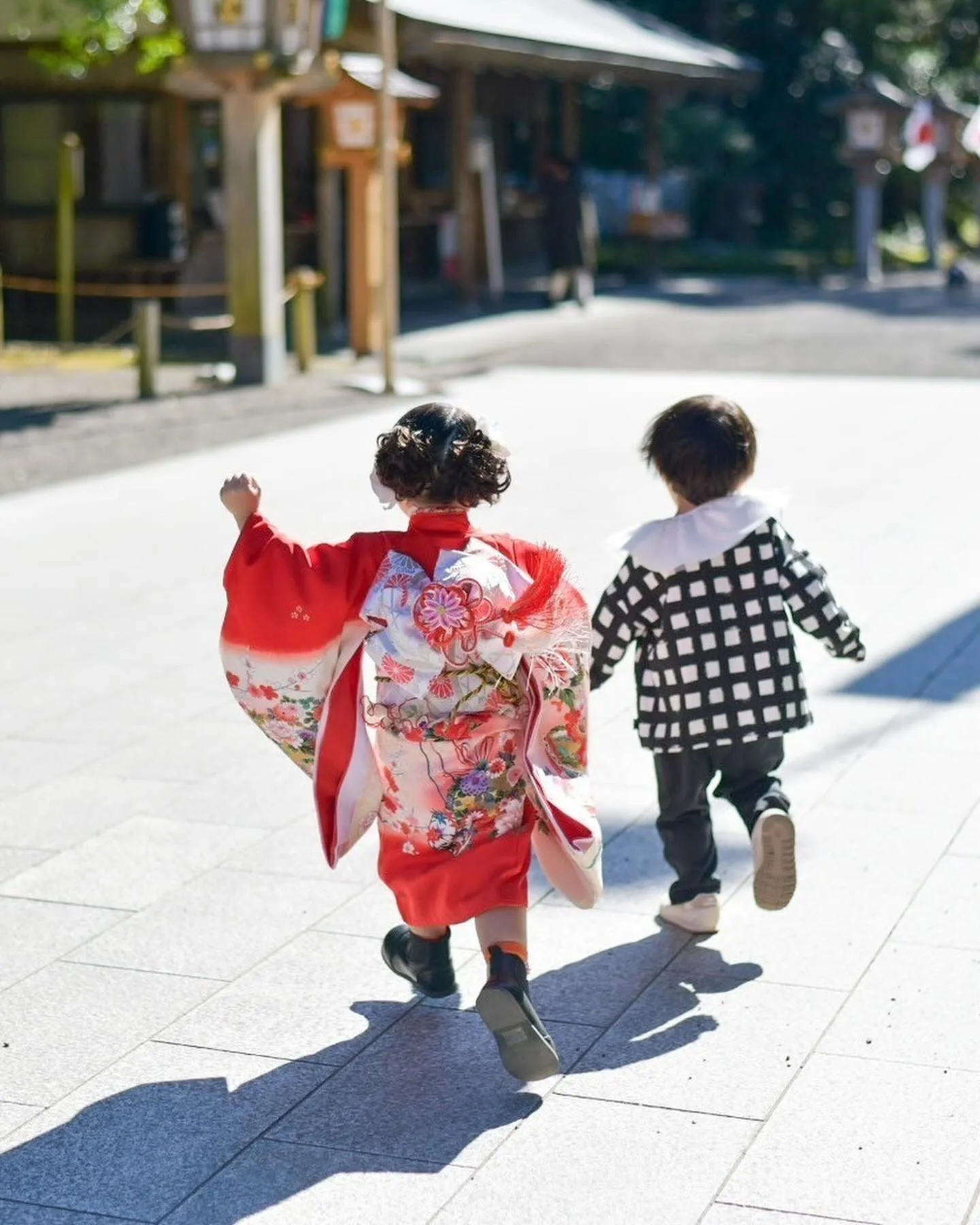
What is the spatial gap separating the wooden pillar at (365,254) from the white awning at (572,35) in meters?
2.20

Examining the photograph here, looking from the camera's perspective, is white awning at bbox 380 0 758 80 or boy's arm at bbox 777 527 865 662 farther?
white awning at bbox 380 0 758 80

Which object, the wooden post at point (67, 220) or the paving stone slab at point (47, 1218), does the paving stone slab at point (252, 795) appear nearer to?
the paving stone slab at point (47, 1218)

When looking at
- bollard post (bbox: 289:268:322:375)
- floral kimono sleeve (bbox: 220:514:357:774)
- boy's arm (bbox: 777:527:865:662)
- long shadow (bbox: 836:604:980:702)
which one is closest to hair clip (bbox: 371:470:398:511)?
floral kimono sleeve (bbox: 220:514:357:774)

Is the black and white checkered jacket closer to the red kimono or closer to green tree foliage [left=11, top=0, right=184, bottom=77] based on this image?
the red kimono

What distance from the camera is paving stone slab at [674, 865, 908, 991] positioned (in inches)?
165

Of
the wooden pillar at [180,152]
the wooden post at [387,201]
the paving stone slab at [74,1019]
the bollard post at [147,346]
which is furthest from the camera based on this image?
the wooden pillar at [180,152]

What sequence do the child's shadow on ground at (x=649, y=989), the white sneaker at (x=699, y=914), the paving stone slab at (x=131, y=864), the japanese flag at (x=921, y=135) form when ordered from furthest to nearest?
1. the japanese flag at (x=921, y=135)
2. the paving stone slab at (x=131, y=864)
3. the white sneaker at (x=699, y=914)
4. the child's shadow on ground at (x=649, y=989)

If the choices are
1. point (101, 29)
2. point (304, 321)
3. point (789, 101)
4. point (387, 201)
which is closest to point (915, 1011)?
point (387, 201)

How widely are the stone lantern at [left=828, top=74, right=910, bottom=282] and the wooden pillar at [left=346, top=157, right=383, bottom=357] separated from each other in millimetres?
11020

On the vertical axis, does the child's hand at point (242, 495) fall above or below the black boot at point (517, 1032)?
above

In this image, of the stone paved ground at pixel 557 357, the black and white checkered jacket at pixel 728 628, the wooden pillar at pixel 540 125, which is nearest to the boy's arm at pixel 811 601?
the black and white checkered jacket at pixel 728 628

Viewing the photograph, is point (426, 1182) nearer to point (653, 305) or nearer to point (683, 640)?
point (683, 640)

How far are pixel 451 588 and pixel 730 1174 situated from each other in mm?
1128

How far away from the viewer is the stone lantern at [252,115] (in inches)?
560
